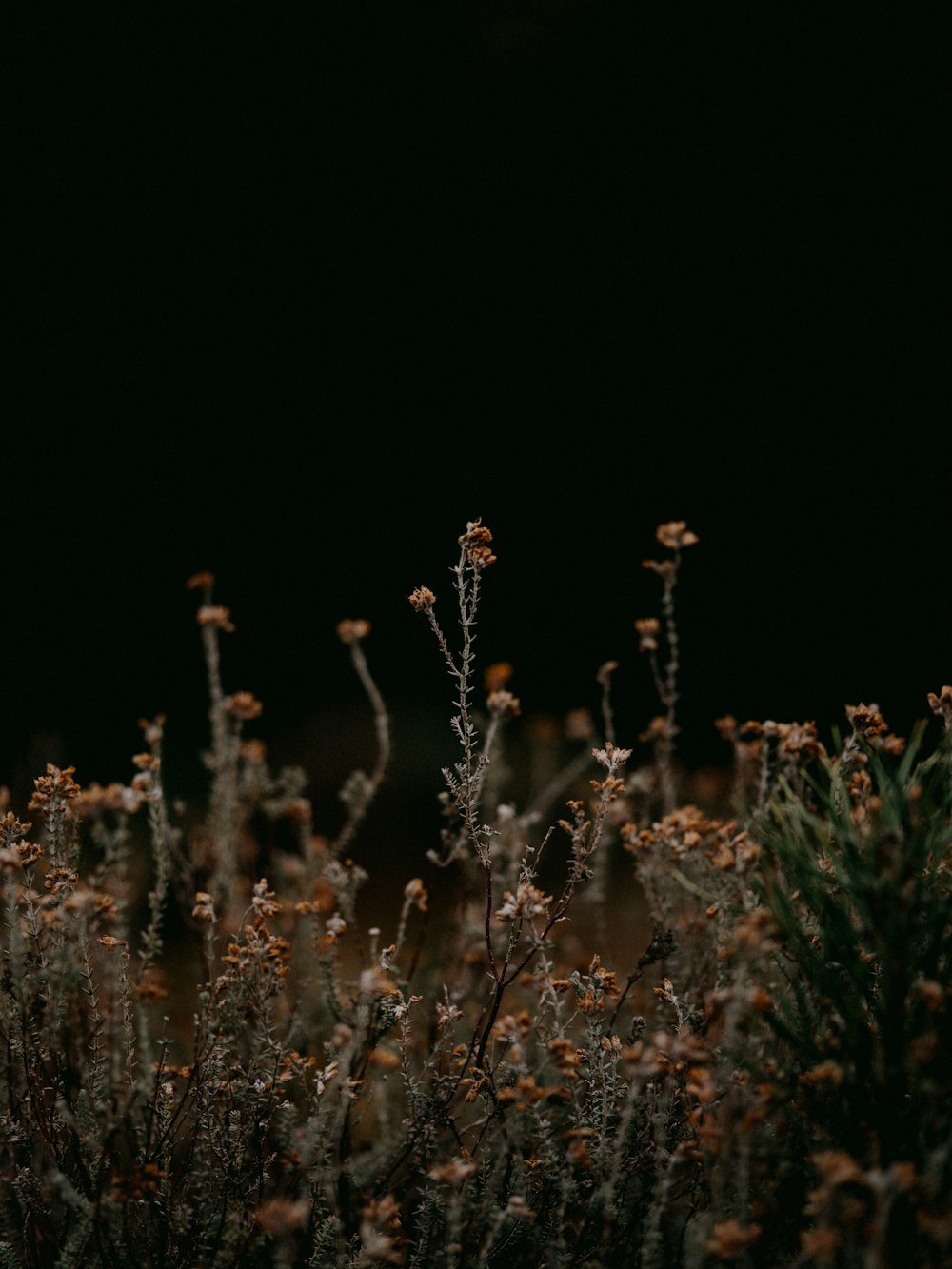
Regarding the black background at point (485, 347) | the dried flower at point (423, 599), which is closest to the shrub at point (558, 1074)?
the dried flower at point (423, 599)

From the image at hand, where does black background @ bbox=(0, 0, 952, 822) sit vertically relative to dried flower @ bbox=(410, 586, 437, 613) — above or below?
above

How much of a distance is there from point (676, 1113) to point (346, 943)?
1855mm

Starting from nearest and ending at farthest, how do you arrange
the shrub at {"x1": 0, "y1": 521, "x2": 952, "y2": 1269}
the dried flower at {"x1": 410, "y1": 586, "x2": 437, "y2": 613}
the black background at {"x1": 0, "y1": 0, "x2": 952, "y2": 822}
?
the shrub at {"x1": 0, "y1": 521, "x2": 952, "y2": 1269} < the dried flower at {"x1": 410, "y1": 586, "x2": 437, "y2": 613} < the black background at {"x1": 0, "y1": 0, "x2": 952, "y2": 822}

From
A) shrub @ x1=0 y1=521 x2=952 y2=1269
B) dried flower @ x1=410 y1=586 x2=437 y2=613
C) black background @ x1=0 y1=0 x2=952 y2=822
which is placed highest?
black background @ x1=0 y1=0 x2=952 y2=822

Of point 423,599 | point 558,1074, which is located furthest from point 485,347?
point 558,1074

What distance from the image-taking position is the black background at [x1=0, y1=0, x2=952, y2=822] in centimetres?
332

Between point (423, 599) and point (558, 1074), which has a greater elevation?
point (423, 599)

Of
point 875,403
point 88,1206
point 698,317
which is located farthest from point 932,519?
point 88,1206

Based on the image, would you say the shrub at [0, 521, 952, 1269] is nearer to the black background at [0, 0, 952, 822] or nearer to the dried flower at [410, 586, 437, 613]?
the dried flower at [410, 586, 437, 613]

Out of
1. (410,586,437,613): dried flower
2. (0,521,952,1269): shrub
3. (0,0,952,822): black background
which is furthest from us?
(0,0,952,822): black background

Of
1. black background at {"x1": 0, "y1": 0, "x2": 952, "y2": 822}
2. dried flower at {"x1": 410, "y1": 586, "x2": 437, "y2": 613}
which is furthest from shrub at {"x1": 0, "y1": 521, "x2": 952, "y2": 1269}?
black background at {"x1": 0, "y1": 0, "x2": 952, "y2": 822}

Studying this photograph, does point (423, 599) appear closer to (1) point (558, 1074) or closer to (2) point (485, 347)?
(1) point (558, 1074)

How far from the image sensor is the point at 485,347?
3.69m

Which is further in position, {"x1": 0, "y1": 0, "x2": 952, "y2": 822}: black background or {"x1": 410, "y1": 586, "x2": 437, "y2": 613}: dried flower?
{"x1": 0, "y1": 0, "x2": 952, "y2": 822}: black background
